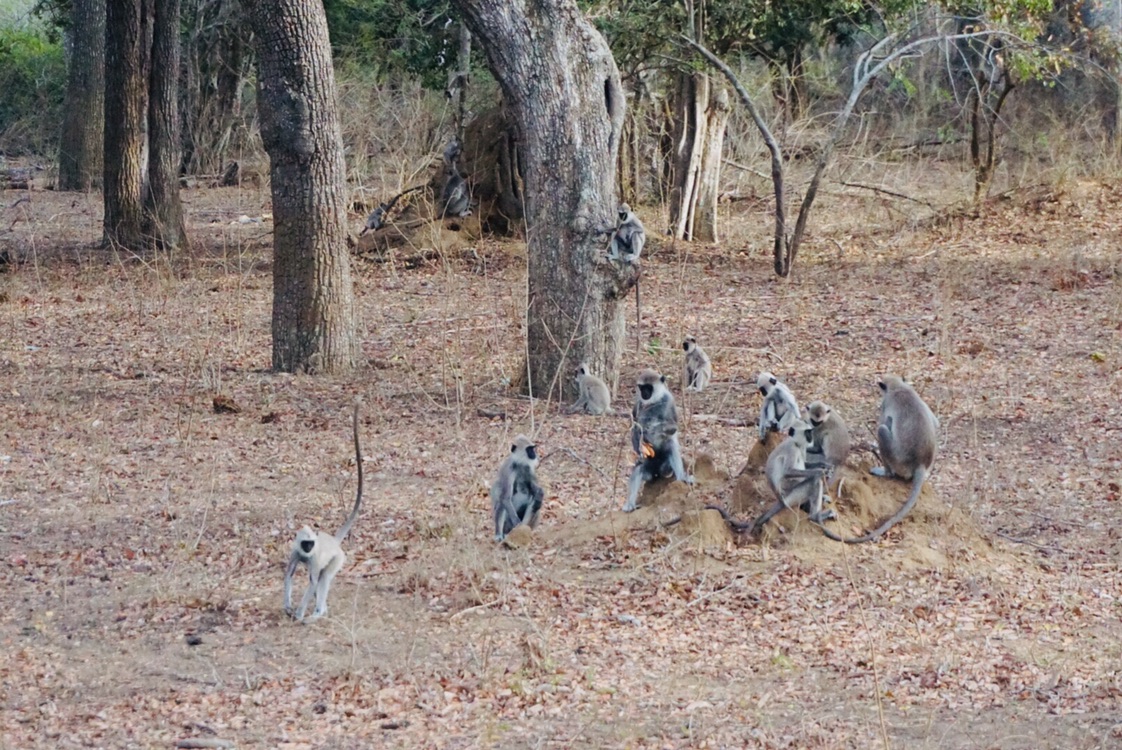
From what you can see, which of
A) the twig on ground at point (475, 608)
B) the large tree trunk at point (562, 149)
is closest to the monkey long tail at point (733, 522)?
the twig on ground at point (475, 608)

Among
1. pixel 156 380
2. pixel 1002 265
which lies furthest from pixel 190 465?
pixel 1002 265

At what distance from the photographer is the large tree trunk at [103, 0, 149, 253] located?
15.9 m

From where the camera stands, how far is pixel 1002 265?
48.1 ft

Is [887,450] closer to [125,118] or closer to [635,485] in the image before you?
[635,485]

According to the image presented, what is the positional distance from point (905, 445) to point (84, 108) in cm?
2050

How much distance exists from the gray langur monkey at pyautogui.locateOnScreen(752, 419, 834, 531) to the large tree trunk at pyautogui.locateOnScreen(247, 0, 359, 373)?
488 cm

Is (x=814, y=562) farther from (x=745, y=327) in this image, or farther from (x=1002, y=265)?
(x=1002, y=265)

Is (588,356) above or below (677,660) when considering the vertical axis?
above

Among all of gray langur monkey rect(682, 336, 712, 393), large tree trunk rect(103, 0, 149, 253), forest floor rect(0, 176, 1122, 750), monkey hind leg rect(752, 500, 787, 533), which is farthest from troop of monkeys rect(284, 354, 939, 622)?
large tree trunk rect(103, 0, 149, 253)

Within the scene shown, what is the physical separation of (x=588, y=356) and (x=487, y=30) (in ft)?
7.37

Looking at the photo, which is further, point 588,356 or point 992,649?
point 588,356

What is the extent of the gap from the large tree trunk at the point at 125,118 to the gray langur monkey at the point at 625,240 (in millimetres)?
8361

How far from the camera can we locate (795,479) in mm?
6094

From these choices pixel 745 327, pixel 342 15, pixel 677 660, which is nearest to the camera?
pixel 677 660
